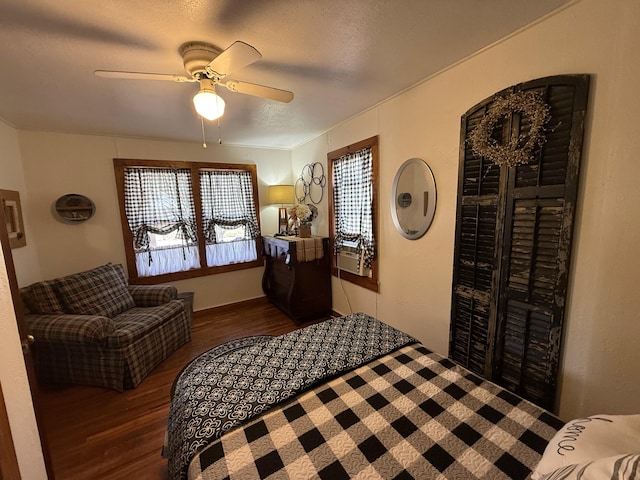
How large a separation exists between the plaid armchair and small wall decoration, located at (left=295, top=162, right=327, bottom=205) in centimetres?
220

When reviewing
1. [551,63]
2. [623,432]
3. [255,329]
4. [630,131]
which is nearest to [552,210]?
[630,131]

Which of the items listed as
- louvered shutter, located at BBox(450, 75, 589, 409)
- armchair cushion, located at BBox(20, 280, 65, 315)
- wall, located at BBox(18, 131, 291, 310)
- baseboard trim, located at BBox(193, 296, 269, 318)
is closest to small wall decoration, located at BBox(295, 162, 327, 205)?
wall, located at BBox(18, 131, 291, 310)

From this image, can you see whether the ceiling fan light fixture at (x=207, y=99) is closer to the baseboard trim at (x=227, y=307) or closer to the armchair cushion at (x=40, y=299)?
the armchair cushion at (x=40, y=299)

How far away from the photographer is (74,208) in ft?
9.45

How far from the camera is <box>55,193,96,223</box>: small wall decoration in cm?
283

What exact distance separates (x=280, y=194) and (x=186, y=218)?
128 cm

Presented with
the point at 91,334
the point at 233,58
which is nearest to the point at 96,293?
the point at 91,334

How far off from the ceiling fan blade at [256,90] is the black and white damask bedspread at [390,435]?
1669mm

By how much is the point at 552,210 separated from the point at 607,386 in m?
0.90

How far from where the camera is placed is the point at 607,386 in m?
1.29

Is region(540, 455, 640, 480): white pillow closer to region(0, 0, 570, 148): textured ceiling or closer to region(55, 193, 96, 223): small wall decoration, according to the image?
region(0, 0, 570, 148): textured ceiling

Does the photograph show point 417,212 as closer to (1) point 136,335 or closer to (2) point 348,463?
(2) point 348,463

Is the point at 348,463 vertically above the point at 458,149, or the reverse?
the point at 458,149

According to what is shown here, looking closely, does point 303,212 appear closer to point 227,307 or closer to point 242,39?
point 227,307
